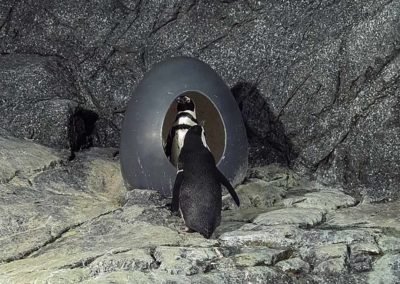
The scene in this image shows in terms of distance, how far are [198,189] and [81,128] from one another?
1699mm

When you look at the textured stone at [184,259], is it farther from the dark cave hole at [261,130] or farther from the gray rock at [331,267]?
the dark cave hole at [261,130]

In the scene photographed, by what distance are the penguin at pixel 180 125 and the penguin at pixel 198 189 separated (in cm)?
40

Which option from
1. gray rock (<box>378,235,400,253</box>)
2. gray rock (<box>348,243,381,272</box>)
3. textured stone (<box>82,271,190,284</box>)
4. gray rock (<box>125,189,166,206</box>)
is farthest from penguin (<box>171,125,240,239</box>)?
gray rock (<box>378,235,400,253</box>)

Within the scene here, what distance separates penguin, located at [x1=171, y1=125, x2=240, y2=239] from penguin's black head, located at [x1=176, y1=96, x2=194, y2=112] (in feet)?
1.36

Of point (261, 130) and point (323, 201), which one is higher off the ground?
point (261, 130)

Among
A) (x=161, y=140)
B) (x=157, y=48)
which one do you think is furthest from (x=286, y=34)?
(x=161, y=140)

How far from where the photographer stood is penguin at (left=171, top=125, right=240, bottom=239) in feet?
15.5

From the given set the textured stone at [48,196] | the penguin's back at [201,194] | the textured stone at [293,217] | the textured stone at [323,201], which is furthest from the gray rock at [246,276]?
the textured stone at [323,201]

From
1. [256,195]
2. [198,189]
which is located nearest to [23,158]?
[198,189]

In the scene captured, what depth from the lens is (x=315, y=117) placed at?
6.00m

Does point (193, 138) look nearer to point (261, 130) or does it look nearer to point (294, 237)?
point (294, 237)

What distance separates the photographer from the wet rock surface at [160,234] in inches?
165

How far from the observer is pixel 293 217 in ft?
16.1

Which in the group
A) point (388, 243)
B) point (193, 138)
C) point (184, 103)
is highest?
point (184, 103)
